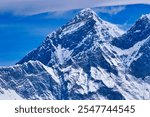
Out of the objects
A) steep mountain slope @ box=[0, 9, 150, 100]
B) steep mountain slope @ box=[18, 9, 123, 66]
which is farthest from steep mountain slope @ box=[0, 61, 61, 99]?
steep mountain slope @ box=[18, 9, 123, 66]

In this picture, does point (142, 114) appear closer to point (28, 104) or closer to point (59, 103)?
point (59, 103)

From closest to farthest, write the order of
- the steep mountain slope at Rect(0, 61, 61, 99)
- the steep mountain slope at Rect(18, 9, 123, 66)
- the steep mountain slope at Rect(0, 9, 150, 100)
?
the steep mountain slope at Rect(18, 9, 123, 66) < the steep mountain slope at Rect(0, 61, 61, 99) < the steep mountain slope at Rect(0, 9, 150, 100)

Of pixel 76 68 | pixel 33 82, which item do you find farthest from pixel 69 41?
pixel 76 68

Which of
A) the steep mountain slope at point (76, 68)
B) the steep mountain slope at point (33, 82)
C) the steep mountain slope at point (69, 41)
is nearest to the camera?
the steep mountain slope at point (69, 41)

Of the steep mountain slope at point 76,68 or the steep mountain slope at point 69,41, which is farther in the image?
the steep mountain slope at point 76,68

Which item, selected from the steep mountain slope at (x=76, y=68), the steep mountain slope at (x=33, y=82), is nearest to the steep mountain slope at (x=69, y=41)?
the steep mountain slope at (x=76, y=68)

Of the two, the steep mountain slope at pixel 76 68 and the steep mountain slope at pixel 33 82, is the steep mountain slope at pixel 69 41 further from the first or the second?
the steep mountain slope at pixel 33 82

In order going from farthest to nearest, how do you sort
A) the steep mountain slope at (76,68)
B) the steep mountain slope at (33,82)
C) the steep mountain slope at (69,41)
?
the steep mountain slope at (76,68) < the steep mountain slope at (33,82) < the steep mountain slope at (69,41)

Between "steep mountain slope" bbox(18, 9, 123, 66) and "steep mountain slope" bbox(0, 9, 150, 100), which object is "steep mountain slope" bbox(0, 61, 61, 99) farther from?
"steep mountain slope" bbox(18, 9, 123, 66)

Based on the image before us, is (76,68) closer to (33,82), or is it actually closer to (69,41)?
(33,82)

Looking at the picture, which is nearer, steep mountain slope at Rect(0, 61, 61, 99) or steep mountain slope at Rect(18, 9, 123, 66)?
steep mountain slope at Rect(18, 9, 123, 66)

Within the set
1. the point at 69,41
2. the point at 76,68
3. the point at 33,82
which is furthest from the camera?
the point at 76,68
